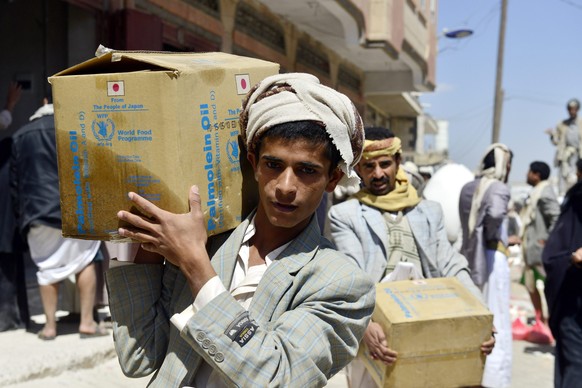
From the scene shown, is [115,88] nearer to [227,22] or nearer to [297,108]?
[297,108]

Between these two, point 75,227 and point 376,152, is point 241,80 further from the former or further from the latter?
point 376,152

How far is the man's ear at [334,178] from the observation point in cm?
160

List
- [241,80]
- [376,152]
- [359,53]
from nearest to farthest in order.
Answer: [241,80]
[376,152]
[359,53]

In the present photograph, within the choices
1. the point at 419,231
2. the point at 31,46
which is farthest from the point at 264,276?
the point at 31,46

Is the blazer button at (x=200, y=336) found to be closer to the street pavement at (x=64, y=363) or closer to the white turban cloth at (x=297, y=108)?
the white turban cloth at (x=297, y=108)

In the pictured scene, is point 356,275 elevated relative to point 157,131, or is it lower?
lower

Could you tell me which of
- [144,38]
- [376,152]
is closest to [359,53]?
[144,38]

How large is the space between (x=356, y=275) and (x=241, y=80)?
50cm

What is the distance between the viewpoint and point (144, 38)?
238 inches

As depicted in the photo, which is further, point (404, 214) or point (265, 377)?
point (404, 214)

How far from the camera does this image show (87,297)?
4.81 m

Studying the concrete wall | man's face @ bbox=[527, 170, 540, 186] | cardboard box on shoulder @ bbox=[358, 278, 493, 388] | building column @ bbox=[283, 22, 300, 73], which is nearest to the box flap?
cardboard box on shoulder @ bbox=[358, 278, 493, 388]

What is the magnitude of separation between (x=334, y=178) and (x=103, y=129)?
0.52 meters

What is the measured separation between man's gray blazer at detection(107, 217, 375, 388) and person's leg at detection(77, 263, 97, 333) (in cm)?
342
